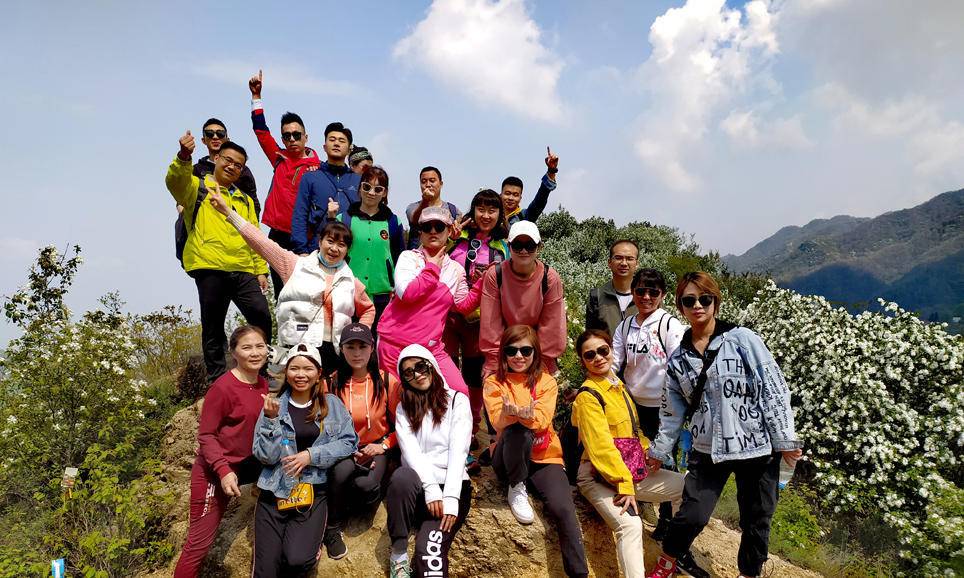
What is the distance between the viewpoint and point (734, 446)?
3264 mm

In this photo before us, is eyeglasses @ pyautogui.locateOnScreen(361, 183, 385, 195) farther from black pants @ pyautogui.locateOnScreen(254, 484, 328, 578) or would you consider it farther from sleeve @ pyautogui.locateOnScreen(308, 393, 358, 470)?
black pants @ pyautogui.locateOnScreen(254, 484, 328, 578)

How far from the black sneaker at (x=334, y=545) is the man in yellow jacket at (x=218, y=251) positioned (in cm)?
182

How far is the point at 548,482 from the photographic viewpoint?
3742 mm

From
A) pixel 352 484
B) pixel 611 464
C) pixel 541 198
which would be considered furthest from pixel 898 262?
pixel 352 484

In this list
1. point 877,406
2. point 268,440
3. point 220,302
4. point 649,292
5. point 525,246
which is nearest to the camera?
point 268,440

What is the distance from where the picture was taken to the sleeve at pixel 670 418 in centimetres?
362

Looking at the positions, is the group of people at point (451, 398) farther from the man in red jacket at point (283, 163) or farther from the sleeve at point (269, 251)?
the man in red jacket at point (283, 163)

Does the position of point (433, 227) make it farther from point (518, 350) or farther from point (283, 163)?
point (283, 163)

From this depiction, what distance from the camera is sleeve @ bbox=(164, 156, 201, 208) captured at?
4.41 meters

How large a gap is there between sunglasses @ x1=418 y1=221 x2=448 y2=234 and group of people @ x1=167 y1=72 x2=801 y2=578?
0.01m

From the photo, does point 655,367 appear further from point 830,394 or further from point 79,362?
point 79,362

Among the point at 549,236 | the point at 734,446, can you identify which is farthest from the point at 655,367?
the point at 549,236

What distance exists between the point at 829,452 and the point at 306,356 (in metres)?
7.75

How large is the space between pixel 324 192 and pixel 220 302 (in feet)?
4.88
